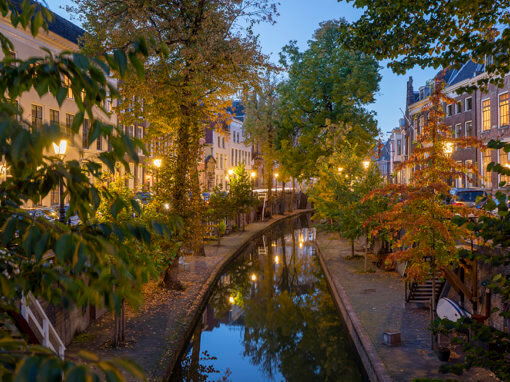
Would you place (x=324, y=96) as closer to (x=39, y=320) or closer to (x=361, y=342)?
(x=361, y=342)

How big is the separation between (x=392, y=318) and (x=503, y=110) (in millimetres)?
26607

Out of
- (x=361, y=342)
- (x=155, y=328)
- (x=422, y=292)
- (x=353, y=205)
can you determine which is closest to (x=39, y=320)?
(x=155, y=328)

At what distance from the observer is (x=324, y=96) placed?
43.3 meters

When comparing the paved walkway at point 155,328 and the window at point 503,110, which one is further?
the window at point 503,110

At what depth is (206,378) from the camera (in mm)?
12445

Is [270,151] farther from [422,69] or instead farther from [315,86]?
[422,69]

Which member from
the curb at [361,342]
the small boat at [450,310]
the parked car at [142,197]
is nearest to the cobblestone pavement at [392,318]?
the curb at [361,342]

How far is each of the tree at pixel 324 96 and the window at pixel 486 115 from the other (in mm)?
8481

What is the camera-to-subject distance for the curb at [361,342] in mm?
10022

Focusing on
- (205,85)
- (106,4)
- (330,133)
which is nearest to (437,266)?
(205,85)

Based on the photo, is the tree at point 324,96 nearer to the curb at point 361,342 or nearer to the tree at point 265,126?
the tree at point 265,126

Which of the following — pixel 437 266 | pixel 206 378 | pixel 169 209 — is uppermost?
pixel 169 209

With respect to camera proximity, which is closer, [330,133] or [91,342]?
[91,342]

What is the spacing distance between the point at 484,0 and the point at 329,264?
1670cm
